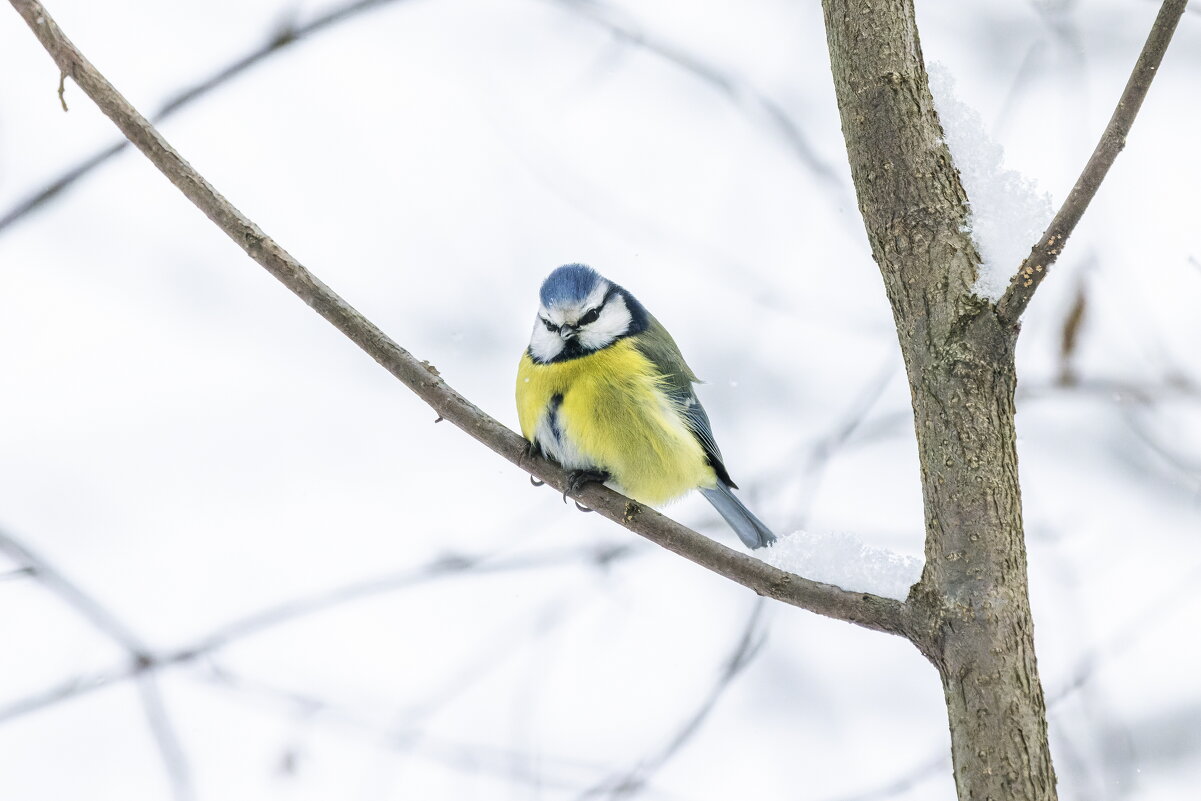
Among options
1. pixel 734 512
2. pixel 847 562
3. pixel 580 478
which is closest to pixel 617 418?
pixel 580 478

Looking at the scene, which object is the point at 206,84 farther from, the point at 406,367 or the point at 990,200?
the point at 990,200

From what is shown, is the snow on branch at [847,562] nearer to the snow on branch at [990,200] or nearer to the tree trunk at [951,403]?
the tree trunk at [951,403]

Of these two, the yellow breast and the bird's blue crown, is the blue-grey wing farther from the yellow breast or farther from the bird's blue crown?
the bird's blue crown

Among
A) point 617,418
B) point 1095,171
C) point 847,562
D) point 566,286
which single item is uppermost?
point 566,286

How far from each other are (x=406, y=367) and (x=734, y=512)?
4.89 ft

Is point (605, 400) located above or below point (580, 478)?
above

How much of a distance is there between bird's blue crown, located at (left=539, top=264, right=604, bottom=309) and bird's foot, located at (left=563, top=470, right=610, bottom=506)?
1.74ft

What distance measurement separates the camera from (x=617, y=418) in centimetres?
278

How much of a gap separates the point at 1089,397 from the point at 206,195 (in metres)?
2.35

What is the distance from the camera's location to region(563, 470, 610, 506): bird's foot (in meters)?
2.44

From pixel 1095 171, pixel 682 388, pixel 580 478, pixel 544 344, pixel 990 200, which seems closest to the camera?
pixel 1095 171

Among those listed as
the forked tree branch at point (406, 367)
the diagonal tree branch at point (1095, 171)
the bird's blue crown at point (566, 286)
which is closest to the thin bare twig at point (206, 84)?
the forked tree branch at point (406, 367)

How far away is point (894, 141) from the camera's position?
1.56 meters

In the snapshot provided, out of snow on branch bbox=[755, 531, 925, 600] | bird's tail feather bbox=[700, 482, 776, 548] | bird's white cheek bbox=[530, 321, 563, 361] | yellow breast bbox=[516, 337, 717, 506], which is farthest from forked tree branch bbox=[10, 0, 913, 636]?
bird's tail feather bbox=[700, 482, 776, 548]
